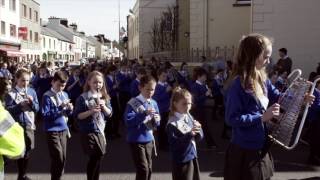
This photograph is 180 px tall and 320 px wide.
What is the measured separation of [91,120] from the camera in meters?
6.86

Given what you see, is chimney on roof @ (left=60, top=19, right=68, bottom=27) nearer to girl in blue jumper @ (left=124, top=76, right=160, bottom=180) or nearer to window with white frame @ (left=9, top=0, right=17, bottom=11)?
window with white frame @ (left=9, top=0, right=17, bottom=11)

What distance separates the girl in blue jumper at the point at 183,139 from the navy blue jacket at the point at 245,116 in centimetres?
182

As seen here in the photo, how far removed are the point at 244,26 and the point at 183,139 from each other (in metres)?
22.7

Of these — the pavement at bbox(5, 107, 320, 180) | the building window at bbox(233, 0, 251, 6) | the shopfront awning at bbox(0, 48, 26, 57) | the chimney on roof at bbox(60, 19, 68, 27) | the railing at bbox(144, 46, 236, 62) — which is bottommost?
the pavement at bbox(5, 107, 320, 180)

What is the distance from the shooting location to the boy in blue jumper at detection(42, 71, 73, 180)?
7.19 metres

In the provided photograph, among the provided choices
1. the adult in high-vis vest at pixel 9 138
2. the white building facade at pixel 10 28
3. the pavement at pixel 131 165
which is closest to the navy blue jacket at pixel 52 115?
the pavement at pixel 131 165

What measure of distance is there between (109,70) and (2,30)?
37.1m

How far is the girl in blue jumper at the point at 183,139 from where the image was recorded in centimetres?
588

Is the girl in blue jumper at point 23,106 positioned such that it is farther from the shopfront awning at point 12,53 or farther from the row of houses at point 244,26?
the shopfront awning at point 12,53

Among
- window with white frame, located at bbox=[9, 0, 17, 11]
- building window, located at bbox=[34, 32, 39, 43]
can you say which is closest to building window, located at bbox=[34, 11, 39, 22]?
building window, located at bbox=[34, 32, 39, 43]

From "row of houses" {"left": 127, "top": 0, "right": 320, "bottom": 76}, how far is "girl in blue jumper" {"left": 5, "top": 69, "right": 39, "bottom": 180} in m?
3.47

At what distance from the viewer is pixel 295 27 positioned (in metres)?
19.0

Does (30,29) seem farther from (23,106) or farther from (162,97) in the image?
(23,106)

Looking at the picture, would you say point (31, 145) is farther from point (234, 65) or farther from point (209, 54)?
point (209, 54)
